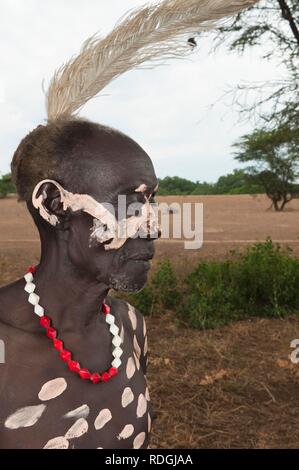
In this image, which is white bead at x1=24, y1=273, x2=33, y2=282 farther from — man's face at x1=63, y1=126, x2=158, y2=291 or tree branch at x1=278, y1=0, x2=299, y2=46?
tree branch at x1=278, y1=0, x2=299, y2=46

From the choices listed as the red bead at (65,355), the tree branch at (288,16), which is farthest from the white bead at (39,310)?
the tree branch at (288,16)

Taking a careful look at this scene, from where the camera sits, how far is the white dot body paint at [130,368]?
5.97ft

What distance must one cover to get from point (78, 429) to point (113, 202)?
2.21 feet

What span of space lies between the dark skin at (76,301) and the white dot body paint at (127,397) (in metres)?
0.02

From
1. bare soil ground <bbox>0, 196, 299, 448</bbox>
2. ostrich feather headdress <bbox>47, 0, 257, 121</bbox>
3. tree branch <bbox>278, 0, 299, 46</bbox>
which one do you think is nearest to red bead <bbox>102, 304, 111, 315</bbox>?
ostrich feather headdress <bbox>47, 0, 257, 121</bbox>

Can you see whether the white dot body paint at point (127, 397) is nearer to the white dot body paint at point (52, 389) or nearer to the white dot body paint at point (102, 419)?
the white dot body paint at point (102, 419)

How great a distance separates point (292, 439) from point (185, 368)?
1440mm

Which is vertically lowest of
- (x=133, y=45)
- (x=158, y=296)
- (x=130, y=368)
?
(x=158, y=296)

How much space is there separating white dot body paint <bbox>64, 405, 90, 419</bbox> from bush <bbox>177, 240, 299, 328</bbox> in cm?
468

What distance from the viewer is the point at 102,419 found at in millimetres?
1666

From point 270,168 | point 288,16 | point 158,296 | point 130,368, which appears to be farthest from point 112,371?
point 270,168

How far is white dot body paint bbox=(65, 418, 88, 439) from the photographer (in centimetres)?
160

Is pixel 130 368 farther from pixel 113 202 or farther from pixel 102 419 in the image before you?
pixel 113 202

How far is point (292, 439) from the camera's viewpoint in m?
3.84
